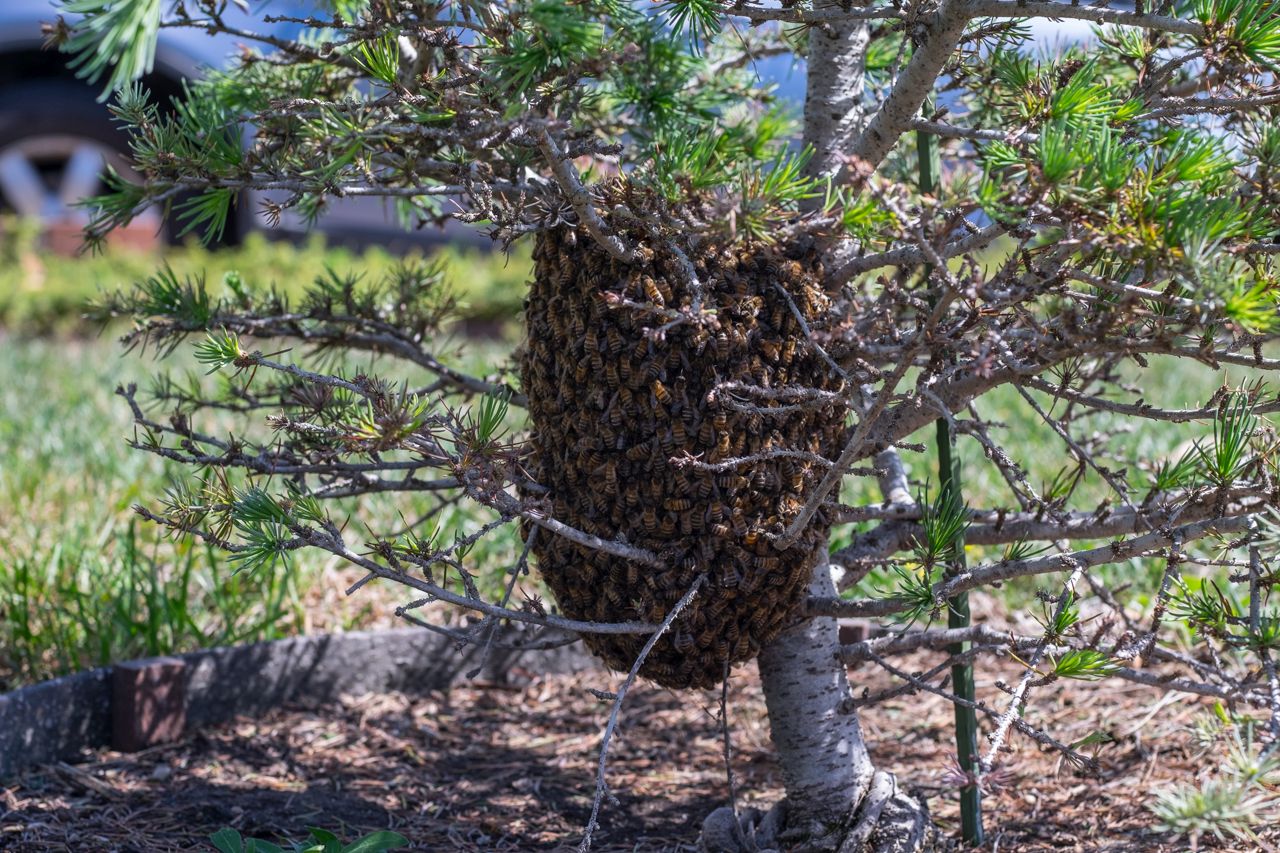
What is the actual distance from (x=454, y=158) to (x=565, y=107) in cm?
18

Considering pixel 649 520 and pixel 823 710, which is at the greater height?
pixel 649 520

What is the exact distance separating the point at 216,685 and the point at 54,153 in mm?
6772

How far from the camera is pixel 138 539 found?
3.24 meters

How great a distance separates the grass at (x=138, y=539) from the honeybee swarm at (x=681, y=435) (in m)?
0.49

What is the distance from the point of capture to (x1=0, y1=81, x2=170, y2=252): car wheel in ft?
24.2

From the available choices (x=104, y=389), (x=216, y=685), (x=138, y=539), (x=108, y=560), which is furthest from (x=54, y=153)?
(x=216, y=685)

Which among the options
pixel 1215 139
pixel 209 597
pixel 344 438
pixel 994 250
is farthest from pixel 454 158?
pixel 994 250

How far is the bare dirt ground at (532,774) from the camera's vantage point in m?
1.96

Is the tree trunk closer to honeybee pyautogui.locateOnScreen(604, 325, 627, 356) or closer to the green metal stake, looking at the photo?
the green metal stake

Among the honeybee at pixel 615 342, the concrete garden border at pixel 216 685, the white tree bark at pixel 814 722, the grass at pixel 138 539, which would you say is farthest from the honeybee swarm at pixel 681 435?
the concrete garden border at pixel 216 685

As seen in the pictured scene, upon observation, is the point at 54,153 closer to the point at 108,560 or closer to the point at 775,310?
the point at 108,560

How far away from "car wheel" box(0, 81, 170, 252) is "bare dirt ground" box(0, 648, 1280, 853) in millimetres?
5220

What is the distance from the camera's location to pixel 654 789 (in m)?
2.23

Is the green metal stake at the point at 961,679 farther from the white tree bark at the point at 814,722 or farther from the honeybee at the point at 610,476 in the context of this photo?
the honeybee at the point at 610,476
